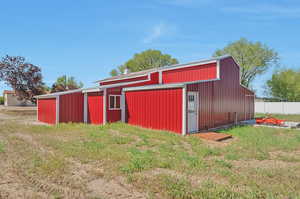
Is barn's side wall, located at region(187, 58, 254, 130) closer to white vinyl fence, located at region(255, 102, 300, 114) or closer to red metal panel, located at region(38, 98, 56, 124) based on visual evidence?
red metal panel, located at region(38, 98, 56, 124)

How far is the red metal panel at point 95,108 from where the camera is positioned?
44.0 feet

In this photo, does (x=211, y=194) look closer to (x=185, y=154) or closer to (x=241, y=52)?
(x=185, y=154)

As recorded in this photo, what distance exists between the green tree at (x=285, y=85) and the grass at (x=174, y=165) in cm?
2880

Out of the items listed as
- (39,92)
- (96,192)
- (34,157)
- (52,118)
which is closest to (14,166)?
(34,157)

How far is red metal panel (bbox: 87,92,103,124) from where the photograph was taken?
13414mm

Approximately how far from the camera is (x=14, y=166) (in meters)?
5.09

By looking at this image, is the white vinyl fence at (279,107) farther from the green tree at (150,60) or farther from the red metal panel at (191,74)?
the green tree at (150,60)

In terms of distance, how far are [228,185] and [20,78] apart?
2910cm

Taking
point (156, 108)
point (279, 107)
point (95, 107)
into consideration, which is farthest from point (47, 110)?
point (279, 107)

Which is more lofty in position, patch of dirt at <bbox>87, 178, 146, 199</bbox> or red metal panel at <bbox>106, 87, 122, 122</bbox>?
red metal panel at <bbox>106, 87, 122, 122</bbox>

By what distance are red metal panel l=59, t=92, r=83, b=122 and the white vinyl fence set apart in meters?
24.0

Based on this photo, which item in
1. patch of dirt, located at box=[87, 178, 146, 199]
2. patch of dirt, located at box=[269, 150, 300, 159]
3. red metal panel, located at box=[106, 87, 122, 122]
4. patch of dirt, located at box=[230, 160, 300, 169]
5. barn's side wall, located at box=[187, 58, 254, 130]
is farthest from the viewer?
red metal panel, located at box=[106, 87, 122, 122]

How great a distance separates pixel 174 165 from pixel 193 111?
5.63 metres

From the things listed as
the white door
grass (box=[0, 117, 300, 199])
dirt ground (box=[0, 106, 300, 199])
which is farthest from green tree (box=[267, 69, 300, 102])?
dirt ground (box=[0, 106, 300, 199])
